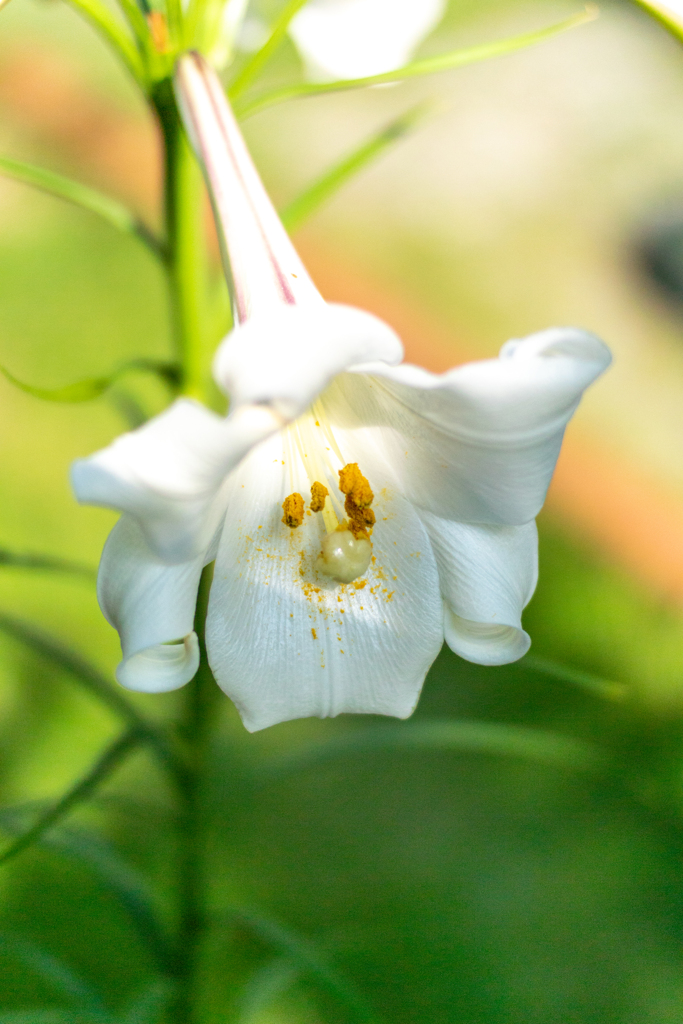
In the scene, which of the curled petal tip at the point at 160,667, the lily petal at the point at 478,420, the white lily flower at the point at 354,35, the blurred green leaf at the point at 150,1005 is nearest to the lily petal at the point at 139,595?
the curled petal tip at the point at 160,667

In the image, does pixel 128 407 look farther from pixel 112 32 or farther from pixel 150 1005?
pixel 150 1005

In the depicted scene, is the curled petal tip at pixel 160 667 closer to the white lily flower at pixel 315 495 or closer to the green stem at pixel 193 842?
the white lily flower at pixel 315 495

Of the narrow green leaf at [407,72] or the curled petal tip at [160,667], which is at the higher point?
the narrow green leaf at [407,72]

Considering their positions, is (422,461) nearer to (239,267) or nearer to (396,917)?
(239,267)

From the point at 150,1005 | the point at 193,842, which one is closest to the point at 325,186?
the point at 193,842

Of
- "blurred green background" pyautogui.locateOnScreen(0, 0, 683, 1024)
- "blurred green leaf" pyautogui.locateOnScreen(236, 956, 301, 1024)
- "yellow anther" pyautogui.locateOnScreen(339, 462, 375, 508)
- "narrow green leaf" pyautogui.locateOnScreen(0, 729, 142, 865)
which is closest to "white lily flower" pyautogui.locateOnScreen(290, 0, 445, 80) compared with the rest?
"blurred green background" pyautogui.locateOnScreen(0, 0, 683, 1024)

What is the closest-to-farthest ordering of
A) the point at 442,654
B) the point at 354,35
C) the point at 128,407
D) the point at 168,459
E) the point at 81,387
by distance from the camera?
the point at 168,459 → the point at 81,387 → the point at 128,407 → the point at 354,35 → the point at 442,654

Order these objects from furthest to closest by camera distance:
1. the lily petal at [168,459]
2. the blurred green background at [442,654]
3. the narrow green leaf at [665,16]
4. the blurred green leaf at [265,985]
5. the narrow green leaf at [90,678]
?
the blurred green background at [442,654] → the blurred green leaf at [265,985] → the narrow green leaf at [90,678] → the narrow green leaf at [665,16] → the lily petal at [168,459]
